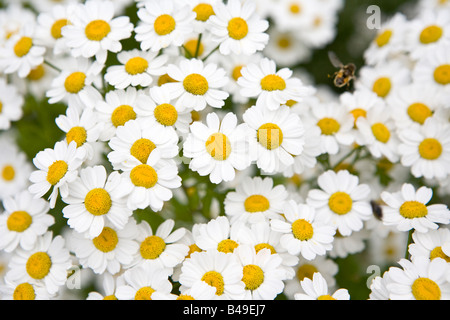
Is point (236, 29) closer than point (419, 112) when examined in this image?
Yes

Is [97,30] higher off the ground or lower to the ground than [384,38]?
higher

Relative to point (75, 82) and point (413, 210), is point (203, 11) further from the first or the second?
point (413, 210)

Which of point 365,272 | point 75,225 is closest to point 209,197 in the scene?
point 75,225

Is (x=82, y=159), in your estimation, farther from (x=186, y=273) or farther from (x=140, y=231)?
(x=186, y=273)

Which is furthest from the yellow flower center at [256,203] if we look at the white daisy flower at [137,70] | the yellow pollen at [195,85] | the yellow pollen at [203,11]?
the yellow pollen at [203,11]

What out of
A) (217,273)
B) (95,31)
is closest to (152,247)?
(217,273)

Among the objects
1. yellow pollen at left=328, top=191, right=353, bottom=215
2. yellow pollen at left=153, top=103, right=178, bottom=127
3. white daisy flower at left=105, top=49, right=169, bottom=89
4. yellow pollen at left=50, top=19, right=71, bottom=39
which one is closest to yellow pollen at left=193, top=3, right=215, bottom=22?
white daisy flower at left=105, top=49, right=169, bottom=89
